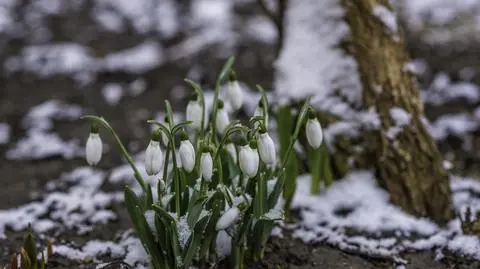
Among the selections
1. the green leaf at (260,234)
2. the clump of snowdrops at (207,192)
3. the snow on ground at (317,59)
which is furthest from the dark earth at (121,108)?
the snow on ground at (317,59)

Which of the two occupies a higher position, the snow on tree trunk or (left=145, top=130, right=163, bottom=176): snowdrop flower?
the snow on tree trunk

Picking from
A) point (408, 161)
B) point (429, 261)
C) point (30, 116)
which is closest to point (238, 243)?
point (429, 261)

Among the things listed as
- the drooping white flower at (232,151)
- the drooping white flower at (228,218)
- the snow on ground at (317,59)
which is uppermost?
the snow on ground at (317,59)

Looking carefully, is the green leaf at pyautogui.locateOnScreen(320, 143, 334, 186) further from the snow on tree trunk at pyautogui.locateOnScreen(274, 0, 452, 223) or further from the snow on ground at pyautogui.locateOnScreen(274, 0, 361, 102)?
the snow on ground at pyautogui.locateOnScreen(274, 0, 361, 102)

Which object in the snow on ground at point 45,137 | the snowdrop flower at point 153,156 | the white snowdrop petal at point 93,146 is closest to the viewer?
the snowdrop flower at point 153,156

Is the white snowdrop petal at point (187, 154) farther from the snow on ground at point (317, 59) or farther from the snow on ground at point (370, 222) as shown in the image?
the snow on ground at point (317, 59)

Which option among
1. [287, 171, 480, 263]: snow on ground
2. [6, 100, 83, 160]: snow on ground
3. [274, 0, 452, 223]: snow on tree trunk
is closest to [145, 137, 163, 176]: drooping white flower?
[287, 171, 480, 263]: snow on ground

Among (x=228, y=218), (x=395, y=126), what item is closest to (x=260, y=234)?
(x=228, y=218)
